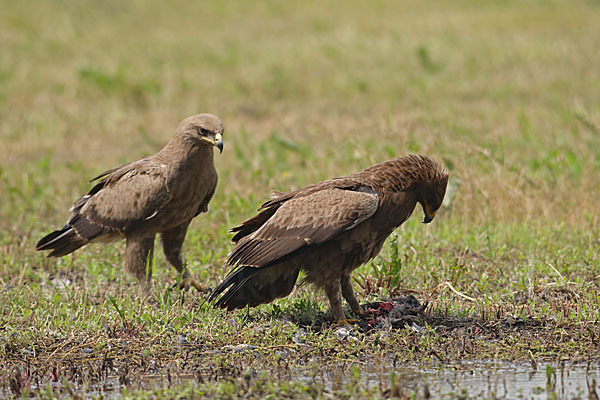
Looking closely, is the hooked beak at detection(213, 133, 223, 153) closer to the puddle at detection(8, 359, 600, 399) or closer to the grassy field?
the grassy field

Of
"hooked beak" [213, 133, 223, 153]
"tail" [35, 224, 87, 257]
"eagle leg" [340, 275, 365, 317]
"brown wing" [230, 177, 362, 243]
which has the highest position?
"hooked beak" [213, 133, 223, 153]

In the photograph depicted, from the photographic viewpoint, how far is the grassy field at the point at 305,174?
5.40m

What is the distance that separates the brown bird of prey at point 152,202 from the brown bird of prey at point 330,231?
0.68 m

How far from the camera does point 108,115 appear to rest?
14.8 metres

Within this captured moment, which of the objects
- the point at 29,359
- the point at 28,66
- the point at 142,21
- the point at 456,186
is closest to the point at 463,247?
the point at 456,186

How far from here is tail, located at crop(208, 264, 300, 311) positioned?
5883 mm

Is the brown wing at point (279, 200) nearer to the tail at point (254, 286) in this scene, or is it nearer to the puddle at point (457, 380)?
the tail at point (254, 286)

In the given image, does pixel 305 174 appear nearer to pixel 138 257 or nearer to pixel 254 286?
pixel 138 257

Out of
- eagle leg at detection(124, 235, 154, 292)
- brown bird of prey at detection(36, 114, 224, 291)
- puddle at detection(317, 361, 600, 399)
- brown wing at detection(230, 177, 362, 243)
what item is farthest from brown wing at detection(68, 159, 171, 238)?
puddle at detection(317, 361, 600, 399)

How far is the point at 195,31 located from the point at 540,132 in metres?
12.6

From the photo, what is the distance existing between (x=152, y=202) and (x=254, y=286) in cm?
112

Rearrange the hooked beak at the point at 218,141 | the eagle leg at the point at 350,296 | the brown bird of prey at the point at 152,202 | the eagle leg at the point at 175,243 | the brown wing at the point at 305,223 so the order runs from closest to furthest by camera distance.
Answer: the brown wing at the point at 305,223 → the eagle leg at the point at 350,296 → the hooked beak at the point at 218,141 → the brown bird of prey at the point at 152,202 → the eagle leg at the point at 175,243

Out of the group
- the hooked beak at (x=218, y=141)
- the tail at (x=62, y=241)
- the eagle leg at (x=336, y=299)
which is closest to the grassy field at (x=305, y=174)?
the eagle leg at (x=336, y=299)

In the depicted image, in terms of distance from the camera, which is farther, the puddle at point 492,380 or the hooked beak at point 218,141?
the hooked beak at point 218,141
